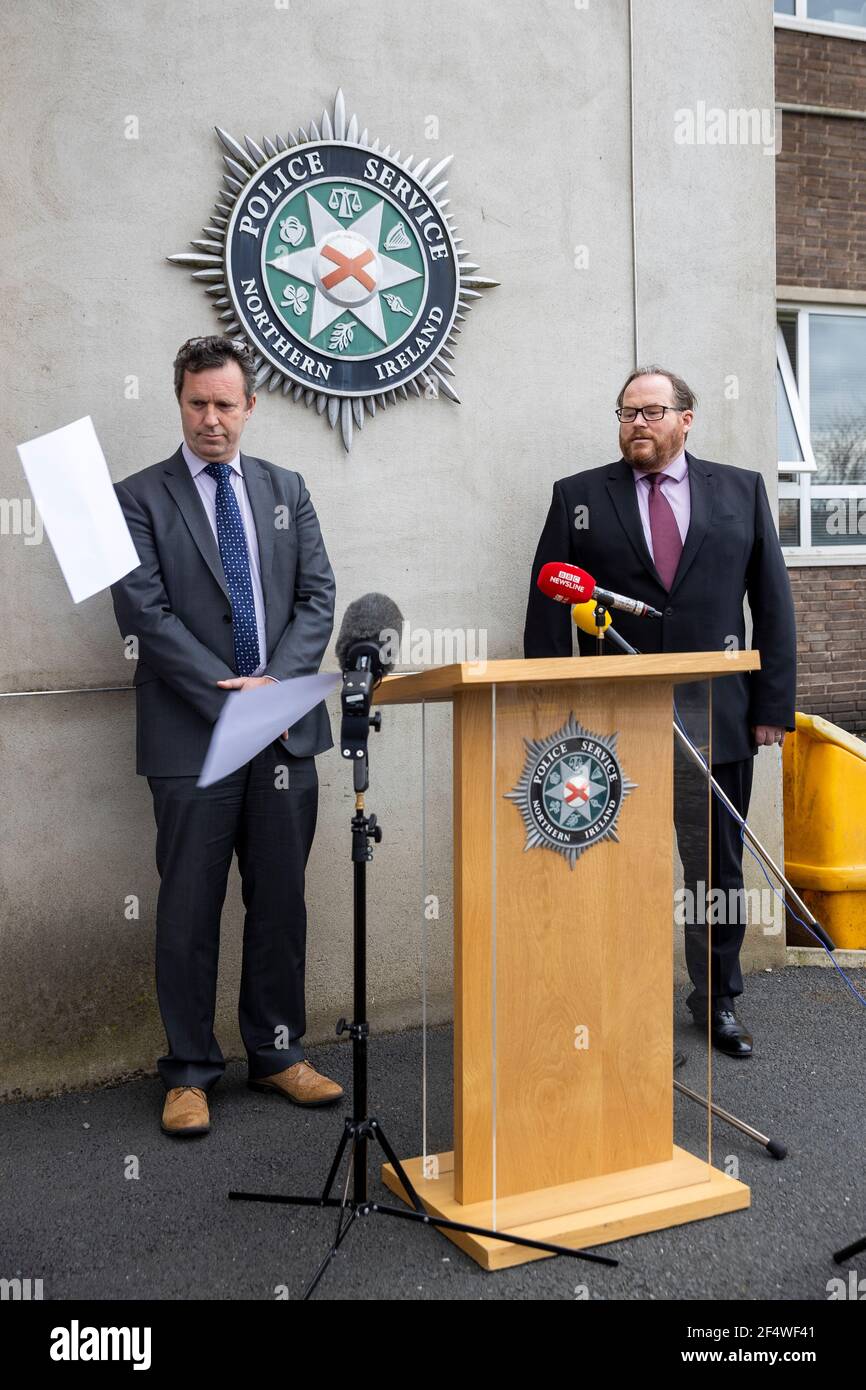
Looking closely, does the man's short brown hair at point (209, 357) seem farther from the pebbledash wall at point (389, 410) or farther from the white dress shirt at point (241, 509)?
the pebbledash wall at point (389, 410)

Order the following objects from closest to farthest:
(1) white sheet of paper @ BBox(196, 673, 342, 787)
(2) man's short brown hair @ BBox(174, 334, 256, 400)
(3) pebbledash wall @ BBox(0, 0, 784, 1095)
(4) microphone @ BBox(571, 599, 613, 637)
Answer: (1) white sheet of paper @ BBox(196, 673, 342, 787) → (4) microphone @ BBox(571, 599, 613, 637) → (2) man's short brown hair @ BBox(174, 334, 256, 400) → (3) pebbledash wall @ BBox(0, 0, 784, 1095)

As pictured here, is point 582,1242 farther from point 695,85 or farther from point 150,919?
point 695,85

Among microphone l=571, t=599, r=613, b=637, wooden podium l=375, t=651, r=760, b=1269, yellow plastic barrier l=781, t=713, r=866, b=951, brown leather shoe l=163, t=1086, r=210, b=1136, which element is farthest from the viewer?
yellow plastic barrier l=781, t=713, r=866, b=951

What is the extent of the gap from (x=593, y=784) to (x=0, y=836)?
7.04 feet

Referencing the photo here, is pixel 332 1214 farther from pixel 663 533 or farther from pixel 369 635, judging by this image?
pixel 663 533

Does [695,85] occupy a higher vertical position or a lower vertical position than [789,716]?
higher

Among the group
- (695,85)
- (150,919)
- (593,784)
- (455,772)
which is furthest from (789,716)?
(695,85)

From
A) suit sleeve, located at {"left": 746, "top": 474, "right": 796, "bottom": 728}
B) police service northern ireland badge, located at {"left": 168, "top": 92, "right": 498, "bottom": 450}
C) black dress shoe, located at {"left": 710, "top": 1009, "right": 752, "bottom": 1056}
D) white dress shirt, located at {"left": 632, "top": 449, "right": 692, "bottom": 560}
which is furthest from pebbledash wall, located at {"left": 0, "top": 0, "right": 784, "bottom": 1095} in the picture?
black dress shoe, located at {"left": 710, "top": 1009, "right": 752, "bottom": 1056}

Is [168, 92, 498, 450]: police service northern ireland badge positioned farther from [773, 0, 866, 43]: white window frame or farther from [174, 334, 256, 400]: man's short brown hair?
[773, 0, 866, 43]: white window frame

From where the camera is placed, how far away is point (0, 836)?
13.3 feet

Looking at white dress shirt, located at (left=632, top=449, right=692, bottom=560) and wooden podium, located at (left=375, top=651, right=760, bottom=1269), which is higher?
white dress shirt, located at (left=632, top=449, right=692, bottom=560)

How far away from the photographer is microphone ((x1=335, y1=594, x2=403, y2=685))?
274cm

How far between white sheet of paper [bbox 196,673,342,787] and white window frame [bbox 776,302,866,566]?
26.0 feet

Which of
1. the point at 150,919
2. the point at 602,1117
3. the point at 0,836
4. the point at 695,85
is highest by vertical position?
the point at 695,85
